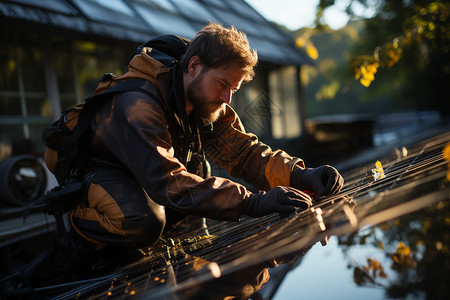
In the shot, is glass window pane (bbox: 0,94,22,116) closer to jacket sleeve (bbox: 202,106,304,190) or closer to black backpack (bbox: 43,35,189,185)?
black backpack (bbox: 43,35,189,185)

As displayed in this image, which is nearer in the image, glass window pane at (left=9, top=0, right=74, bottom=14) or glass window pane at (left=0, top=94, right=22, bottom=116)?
glass window pane at (left=9, top=0, right=74, bottom=14)

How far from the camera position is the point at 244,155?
7.82 ft

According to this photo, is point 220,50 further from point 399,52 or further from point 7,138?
point 7,138

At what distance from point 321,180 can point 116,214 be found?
998 mm

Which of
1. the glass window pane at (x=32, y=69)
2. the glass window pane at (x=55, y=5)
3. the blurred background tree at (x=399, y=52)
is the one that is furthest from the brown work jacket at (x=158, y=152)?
the glass window pane at (x=32, y=69)

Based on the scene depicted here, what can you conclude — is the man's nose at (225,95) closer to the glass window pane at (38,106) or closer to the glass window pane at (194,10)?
the glass window pane at (38,106)

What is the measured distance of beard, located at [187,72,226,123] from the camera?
2123mm

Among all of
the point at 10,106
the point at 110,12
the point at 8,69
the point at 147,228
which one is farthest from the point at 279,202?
the point at 8,69

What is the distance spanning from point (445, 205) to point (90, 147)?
1.70 metres

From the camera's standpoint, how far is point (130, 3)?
19.7 feet

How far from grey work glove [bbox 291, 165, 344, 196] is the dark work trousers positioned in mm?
733

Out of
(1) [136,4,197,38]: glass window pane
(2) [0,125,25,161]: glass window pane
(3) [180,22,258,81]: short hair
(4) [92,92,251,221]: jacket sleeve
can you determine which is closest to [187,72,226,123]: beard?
(3) [180,22,258,81]: short hair

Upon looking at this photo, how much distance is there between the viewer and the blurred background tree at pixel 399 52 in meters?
3.29

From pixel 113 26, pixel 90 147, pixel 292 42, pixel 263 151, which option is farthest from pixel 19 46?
pixel 292 42
